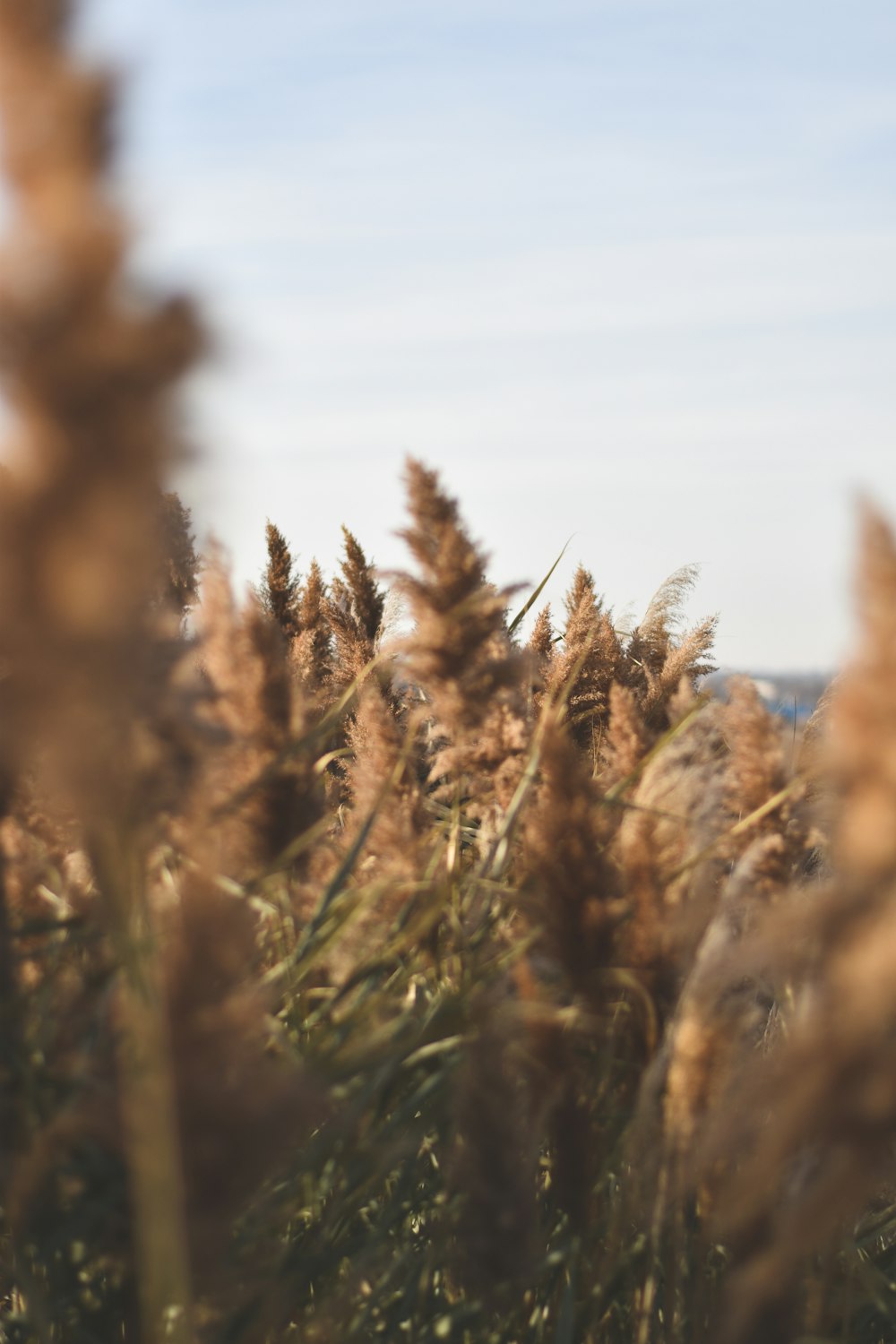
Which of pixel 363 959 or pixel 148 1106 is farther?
pixel 363 959

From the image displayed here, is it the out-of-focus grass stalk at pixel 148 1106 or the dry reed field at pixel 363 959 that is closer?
the dry reed field at pixel 363 959

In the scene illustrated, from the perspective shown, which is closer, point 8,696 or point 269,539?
point 8,696

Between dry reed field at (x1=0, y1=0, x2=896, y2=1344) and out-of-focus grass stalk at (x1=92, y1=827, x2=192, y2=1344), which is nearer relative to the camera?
dry reed field at (x1=0, y1=0, x2=896, y2=1344)

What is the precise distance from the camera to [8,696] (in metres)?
1.18

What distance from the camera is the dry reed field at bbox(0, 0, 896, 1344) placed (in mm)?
1008

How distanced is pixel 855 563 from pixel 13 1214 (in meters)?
1.08

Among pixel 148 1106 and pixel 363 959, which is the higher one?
pixel 363 959

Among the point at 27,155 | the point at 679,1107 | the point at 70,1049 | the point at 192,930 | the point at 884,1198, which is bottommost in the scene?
the point at 884,1198

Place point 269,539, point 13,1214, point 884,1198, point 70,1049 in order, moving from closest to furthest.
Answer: point 13,1214 → point 70,1049 → point 884,1198 → point 269,539

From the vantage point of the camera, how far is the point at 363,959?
2025 millimetres

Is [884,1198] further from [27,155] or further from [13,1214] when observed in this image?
[27,155]

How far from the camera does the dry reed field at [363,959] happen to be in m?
1.01

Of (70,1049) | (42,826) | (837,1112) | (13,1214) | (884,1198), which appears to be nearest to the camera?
(837,1112)

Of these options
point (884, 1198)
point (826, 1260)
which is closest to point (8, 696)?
point (826, 1260)
